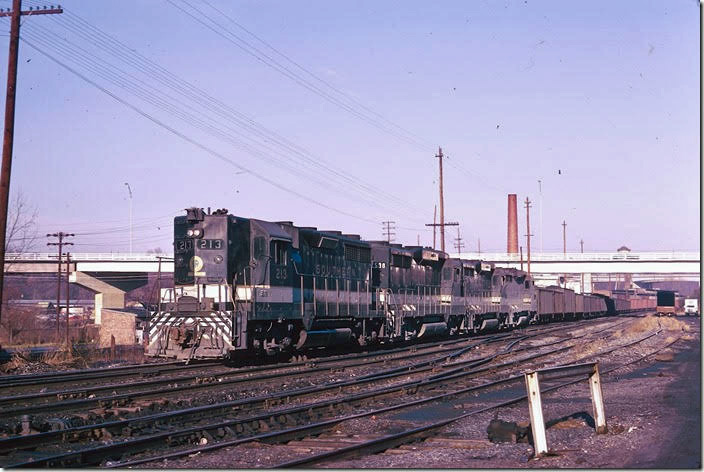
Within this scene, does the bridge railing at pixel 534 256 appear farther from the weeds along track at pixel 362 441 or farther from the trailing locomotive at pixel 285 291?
the weeds along track at pixel 362 441

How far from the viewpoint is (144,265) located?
70750 millimetres

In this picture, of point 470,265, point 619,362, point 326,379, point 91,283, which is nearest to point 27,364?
point 326,379

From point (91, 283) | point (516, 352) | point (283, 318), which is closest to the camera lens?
point (283, 318)

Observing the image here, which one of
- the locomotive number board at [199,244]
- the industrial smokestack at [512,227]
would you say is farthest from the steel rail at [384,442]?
the industrial smokestack at [512,227]

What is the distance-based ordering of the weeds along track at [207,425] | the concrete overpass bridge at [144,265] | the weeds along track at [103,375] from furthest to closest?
1. the concrete overpass bridge at [144,265]
2. the weeds along track at [103,375]
3. the weeds along track at [207,425]

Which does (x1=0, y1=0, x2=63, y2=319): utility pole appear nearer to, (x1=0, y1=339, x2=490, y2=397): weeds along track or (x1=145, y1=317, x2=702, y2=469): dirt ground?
(x1=0, y1=339, x2=490, y2=397): weeds along track

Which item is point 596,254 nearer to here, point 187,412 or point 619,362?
point 619,362

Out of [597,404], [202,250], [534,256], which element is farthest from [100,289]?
[597,404]

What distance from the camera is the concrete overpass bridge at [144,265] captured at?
2788 inches

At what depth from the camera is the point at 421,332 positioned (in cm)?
3070

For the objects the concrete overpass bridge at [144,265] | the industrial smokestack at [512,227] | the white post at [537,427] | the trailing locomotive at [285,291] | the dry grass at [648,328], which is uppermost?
the industrial smokestack at [512,227]

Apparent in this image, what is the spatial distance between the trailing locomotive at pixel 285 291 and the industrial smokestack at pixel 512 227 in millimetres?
63028

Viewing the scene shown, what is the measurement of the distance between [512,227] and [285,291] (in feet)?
255

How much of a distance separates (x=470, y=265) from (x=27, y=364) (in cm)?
2198
